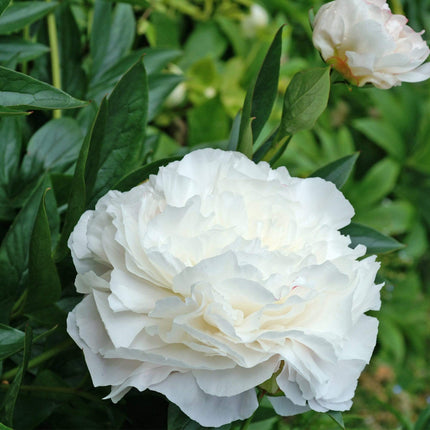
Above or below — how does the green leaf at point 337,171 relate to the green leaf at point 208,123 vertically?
above

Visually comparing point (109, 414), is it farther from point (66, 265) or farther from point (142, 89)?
point (142, 89)

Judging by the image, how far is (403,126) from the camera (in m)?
1.76

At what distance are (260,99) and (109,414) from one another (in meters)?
0.25

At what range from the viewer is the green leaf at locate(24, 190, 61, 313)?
0.35m

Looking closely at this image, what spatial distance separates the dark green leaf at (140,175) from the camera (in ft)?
1.20

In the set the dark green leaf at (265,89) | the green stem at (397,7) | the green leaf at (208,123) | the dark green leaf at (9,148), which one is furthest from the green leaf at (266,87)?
the green stem at (397,7)

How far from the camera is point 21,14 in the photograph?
494 mm

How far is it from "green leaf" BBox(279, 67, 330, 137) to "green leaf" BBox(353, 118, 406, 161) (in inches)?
52.2

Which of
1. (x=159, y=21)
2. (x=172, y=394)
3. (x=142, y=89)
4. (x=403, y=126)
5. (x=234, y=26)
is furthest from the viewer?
(x=403, y=126)

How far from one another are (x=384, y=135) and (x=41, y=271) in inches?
57.1

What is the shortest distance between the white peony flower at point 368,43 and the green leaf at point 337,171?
71 millimetres

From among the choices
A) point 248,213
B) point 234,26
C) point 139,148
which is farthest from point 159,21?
point 248,213

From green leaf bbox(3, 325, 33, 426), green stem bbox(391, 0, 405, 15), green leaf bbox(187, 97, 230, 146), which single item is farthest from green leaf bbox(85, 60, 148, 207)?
green stem bbox(391, 0, 405, 15)

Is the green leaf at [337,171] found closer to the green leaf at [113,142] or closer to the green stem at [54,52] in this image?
the green leaf at [113,142]
